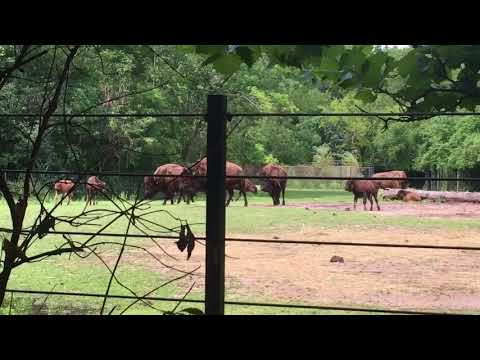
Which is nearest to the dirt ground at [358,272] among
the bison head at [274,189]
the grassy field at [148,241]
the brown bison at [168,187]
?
the grassy field at [148,241]

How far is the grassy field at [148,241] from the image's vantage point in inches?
195

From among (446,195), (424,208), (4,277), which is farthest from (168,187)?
Result: (446,195)

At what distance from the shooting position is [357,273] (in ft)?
24.4

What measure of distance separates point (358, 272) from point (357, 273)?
3.1 inches

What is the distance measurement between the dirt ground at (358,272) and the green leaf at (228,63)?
3148mm

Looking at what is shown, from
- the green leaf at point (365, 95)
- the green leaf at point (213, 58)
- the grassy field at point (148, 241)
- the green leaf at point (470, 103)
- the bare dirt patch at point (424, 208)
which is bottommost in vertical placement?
the grassy field at point (148, 241)

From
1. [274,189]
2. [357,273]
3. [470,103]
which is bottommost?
[357,273]

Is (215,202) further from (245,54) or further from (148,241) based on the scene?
(148,241)

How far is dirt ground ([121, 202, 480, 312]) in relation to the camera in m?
5.82

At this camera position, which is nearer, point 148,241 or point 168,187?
point 168,187

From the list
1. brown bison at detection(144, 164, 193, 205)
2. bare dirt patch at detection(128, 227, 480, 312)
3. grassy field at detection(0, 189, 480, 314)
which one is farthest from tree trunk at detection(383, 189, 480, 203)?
brown bison at detection(144, 164, 193, 205)

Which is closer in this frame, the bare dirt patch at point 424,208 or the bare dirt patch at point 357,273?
the bare dirt patch at point 357,273

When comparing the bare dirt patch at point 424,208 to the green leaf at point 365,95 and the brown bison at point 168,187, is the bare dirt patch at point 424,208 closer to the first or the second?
the brown bison at point 168,187
